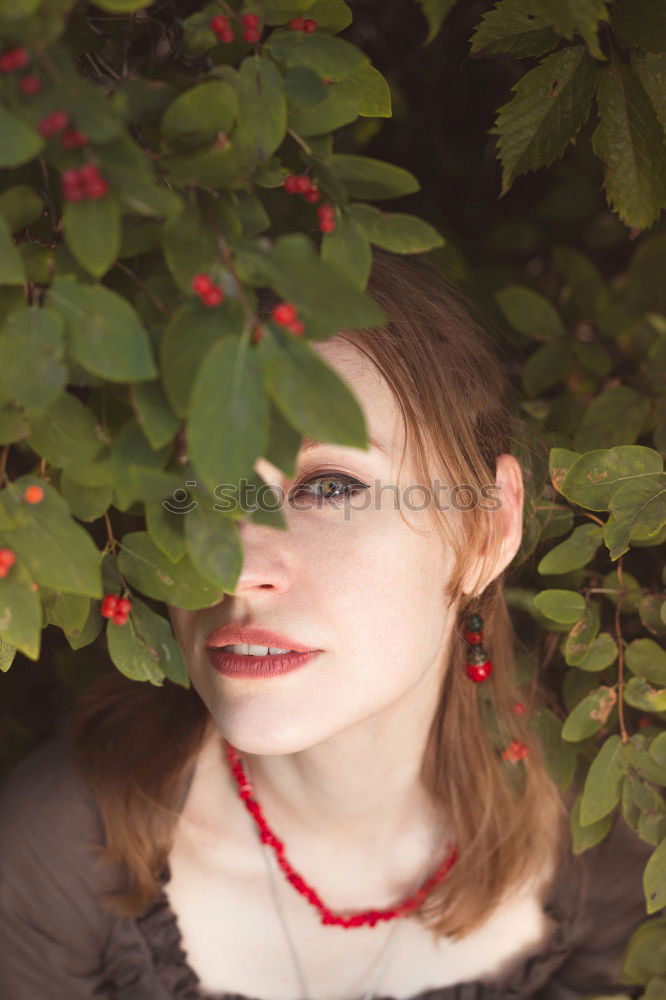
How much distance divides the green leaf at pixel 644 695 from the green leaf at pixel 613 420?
455 mm

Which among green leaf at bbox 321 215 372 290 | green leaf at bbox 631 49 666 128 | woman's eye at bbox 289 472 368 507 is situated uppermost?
green leaf at bbox 321 215 372 290

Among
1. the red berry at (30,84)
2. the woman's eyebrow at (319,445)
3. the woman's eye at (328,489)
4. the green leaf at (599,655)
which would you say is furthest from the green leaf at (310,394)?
the green leaf at (599,655)

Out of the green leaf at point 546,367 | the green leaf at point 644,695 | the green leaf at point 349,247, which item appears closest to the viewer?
the green leaf at point 349,247

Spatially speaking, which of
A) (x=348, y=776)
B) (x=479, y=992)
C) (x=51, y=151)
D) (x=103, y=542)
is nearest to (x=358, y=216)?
(x=51, y=151)

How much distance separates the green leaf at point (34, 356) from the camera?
66 centimetres

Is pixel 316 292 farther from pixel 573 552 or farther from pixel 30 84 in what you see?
pixel 573 552

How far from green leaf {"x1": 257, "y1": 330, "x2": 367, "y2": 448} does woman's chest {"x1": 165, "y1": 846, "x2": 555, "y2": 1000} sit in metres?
1.33

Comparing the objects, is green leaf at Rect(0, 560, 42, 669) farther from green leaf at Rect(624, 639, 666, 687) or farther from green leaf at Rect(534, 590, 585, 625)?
green leaf at Rect(624, 639, 666, 687)

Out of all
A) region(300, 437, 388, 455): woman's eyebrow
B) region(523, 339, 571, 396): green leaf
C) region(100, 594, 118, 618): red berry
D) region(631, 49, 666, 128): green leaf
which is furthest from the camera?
region(523, 339, 571, 396): green leaf

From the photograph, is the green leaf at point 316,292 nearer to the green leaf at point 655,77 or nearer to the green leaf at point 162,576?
the green leaf at point 162,576

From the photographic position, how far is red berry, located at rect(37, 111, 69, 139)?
629mm

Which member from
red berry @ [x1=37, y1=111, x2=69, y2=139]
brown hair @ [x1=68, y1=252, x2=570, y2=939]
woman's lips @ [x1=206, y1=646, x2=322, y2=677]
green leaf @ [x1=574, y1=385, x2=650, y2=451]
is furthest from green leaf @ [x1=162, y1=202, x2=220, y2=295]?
green leaf @ [x1=574, y1=385, x2=650, y2=451]

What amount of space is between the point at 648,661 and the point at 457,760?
54 cm

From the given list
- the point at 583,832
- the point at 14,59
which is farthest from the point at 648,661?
the point at 14,59
